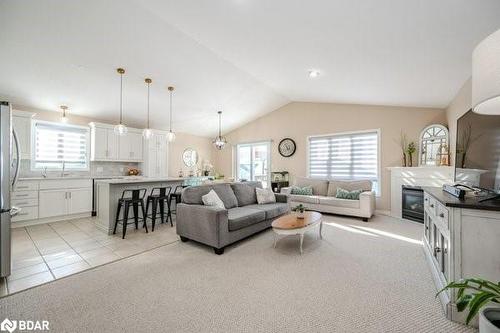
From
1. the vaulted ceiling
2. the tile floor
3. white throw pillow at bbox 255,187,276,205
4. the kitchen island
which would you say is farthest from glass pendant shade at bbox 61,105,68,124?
white throw pillow at bbox 255,187,276,205

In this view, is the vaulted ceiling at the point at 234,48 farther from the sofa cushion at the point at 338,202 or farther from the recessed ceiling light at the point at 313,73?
the sofa cushion at the point at 338,202

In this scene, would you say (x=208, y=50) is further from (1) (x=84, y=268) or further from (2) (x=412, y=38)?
(1) (x=84, y=268)

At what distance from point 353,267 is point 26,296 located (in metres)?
3.33

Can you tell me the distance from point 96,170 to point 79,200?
3.11ft

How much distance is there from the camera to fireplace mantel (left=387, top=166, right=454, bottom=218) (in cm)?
416

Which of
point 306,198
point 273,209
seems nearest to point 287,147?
point 306,198

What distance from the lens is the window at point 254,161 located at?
7400mm

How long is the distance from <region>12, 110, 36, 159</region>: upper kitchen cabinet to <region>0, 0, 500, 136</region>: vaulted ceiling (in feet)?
0.96

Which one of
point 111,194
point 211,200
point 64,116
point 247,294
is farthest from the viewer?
point 64,116

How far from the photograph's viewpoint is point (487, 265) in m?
1.56

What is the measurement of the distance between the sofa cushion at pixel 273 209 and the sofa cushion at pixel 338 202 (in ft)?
3.88

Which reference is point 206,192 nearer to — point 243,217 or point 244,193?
point 243,217

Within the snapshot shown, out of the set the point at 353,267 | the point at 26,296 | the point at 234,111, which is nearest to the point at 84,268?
the point at 26,296

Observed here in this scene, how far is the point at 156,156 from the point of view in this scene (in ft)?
21.3
